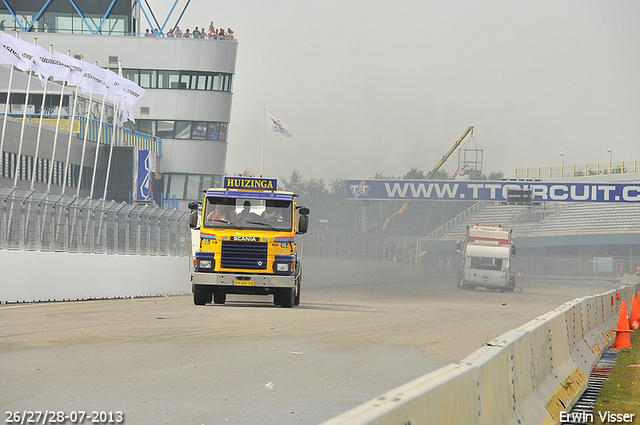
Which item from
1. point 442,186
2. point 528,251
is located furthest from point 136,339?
point 528,251

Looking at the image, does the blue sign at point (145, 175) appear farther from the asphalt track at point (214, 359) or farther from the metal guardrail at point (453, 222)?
the metal guardrail at point (453, 222)

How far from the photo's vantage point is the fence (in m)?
21.3

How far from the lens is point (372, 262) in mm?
57344

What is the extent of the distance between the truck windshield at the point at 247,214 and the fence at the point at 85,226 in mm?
4455

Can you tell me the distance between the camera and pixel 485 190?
73.4m

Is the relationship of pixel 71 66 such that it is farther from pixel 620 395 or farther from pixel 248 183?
pixel 620 395

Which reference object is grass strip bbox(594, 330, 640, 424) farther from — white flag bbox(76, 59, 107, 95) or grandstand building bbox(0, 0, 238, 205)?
grandstand building bbox(0, 0, 238, 205)

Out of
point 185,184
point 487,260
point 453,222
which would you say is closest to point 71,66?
point 185,184

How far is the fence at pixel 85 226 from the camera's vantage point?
2131 cm

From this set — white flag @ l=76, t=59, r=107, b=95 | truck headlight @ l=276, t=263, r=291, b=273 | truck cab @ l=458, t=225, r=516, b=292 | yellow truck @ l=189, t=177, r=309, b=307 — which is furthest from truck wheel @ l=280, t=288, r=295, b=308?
truck cab @ l=458, t=225, r=516, b=292

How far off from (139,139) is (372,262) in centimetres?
1707

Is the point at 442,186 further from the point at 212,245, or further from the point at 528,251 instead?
the point at 212,245

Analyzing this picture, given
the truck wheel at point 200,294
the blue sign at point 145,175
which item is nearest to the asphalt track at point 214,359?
the truck wheel at point 200,294

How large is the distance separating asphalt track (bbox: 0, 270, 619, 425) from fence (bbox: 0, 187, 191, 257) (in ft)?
7.80
